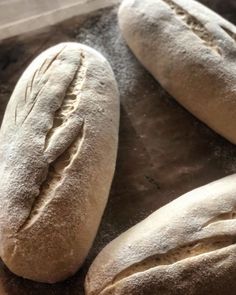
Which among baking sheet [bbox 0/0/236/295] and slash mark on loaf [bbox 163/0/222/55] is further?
slash mark on loaf [bbox 163/0/222/55]

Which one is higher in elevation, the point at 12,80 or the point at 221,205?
the point at 12,80

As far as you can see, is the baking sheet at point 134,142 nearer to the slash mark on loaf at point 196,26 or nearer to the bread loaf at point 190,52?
the bread loaf at point 190,52

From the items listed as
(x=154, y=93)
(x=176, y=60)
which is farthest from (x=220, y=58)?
(x=154, y=93)

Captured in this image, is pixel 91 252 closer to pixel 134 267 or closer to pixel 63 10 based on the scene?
pixel 134 267

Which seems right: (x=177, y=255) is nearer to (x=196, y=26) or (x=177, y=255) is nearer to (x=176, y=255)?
(x=176, y=255)

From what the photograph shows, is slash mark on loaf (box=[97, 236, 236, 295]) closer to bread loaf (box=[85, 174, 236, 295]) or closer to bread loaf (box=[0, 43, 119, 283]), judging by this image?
bread loaf (box=[85, 174, 236, 295])

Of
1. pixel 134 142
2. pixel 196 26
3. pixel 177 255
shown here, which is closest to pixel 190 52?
pixel 196 26

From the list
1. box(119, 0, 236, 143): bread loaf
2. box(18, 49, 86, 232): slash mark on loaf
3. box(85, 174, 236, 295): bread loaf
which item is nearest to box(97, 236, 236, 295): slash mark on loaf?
box(85, 174, 236, 295): bread loaf
